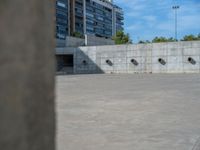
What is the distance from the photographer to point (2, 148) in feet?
4.63

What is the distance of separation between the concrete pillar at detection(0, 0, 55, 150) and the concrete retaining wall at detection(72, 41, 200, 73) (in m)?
33.2

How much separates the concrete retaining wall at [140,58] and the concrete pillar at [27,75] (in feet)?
109

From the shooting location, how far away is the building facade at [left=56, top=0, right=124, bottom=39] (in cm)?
9206

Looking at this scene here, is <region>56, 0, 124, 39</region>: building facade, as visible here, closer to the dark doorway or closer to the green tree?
the green tree

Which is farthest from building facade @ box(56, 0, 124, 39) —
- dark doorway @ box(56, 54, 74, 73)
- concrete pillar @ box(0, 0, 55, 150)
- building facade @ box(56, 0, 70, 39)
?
concrete pillar @ box(0, 0, 55, 150)

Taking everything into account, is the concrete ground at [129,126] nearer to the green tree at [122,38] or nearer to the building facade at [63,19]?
the green tree at [122,38]

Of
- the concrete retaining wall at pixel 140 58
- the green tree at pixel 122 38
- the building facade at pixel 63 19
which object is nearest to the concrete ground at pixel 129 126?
the concrete retaining wall at pixel 140 58

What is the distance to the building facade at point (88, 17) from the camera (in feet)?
302

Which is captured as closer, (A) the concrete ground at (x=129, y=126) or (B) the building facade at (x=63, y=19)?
(A) the concrete ground at (x=129, y=126)

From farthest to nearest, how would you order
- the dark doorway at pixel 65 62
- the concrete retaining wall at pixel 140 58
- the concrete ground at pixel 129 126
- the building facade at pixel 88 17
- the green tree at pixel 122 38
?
the building facade at pixel 88 17 → the green tree at pixel 122 38 → the dark doorway at pixel 65 62 → the concrete retaining wall at pixel 140 58 → the concrete ground at pixel 129 126

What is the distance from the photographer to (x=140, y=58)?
37.2 m

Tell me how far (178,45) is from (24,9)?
3448 centimetres

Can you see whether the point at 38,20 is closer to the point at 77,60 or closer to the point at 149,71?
the point at 149,71

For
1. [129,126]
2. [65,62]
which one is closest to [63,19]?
[65,62]
